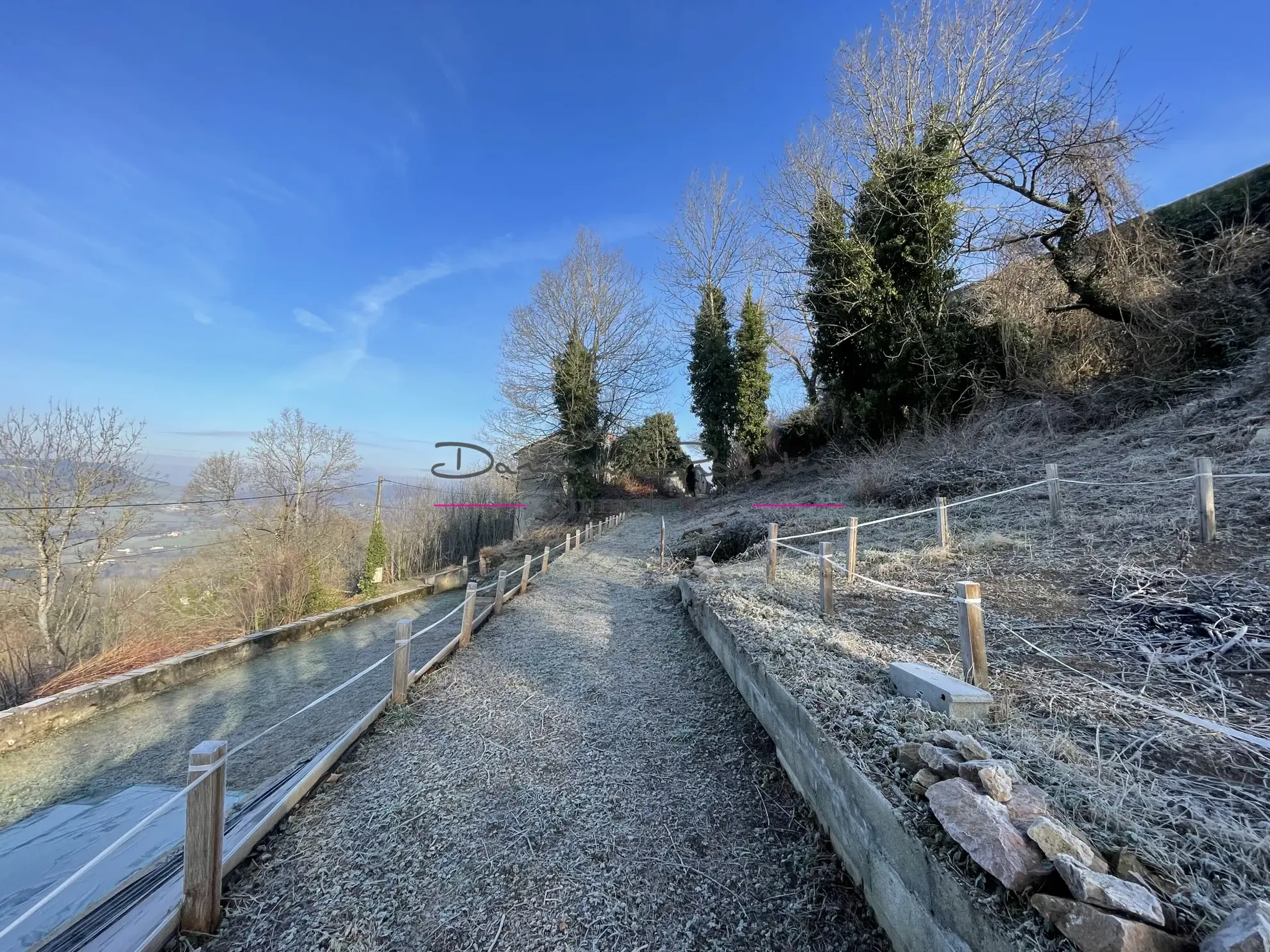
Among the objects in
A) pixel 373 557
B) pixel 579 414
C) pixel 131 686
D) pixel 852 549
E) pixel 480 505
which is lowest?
pixel 131 686

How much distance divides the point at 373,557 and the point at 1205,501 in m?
20.7

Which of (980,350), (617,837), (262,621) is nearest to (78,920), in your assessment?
(617,837)

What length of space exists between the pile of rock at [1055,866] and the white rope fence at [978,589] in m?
0.66

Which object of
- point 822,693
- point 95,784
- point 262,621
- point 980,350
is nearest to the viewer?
point 822,693

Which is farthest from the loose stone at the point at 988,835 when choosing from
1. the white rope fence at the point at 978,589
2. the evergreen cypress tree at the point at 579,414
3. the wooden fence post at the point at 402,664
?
the evergreen cypress tree at the point at 579,414

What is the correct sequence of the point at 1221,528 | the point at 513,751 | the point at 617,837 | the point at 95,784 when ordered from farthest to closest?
the point at 95,784, the point at 1221,528, the point at 513,751, the point at 617,837

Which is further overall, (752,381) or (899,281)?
(752,381)

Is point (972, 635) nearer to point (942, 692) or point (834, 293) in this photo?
point (942, 692)

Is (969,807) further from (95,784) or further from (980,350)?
(980,350)

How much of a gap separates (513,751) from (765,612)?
91.6 inches

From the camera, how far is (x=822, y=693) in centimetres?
268

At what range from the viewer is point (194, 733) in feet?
21.7

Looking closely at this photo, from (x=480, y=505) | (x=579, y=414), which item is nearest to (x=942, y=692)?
(x=579, y=414)

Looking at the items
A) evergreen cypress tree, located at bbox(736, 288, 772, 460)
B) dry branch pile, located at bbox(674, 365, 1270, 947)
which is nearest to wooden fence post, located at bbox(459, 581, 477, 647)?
dry branch pile, located at bbox(674, 365, 1270, 947)
